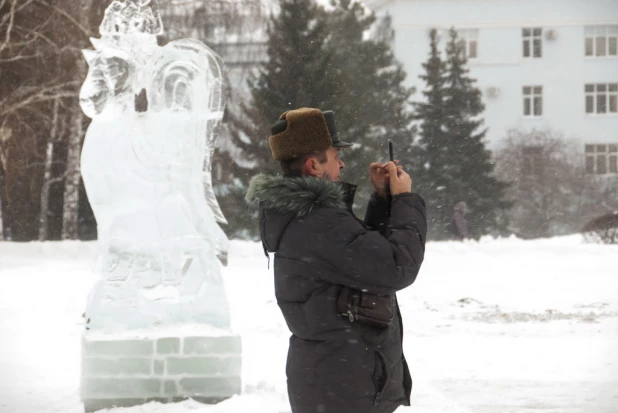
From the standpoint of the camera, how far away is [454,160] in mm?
25844

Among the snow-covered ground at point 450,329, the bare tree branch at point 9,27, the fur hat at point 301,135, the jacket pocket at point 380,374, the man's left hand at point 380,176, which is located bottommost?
the snow-covered ground at point 450,329

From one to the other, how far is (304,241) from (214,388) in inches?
143

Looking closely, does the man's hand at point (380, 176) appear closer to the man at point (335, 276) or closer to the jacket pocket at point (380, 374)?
the man at point (335, 276)

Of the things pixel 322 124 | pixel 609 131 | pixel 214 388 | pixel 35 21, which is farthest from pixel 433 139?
pixel 322 124

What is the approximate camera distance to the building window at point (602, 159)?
1129 inches

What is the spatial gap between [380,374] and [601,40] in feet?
104

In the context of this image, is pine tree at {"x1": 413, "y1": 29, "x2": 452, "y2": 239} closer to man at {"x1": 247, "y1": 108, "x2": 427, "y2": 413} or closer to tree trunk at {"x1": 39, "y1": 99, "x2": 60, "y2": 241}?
tree trunk at {"x1": 39, "y1": 99, "x2": 60, "y2": 241}

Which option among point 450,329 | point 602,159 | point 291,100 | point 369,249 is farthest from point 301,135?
point 602,159

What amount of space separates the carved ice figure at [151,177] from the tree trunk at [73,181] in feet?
47.3

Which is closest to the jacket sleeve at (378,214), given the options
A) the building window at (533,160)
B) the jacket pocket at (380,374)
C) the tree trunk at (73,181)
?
the jacket pocket at (380,374)

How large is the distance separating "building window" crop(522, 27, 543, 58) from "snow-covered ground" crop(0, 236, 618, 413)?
42.5 ft

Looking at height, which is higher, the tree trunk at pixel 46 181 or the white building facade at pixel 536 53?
the white building facade at pixel 536 53

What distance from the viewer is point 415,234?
239cm

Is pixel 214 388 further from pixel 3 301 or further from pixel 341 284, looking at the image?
pixel 3 301
